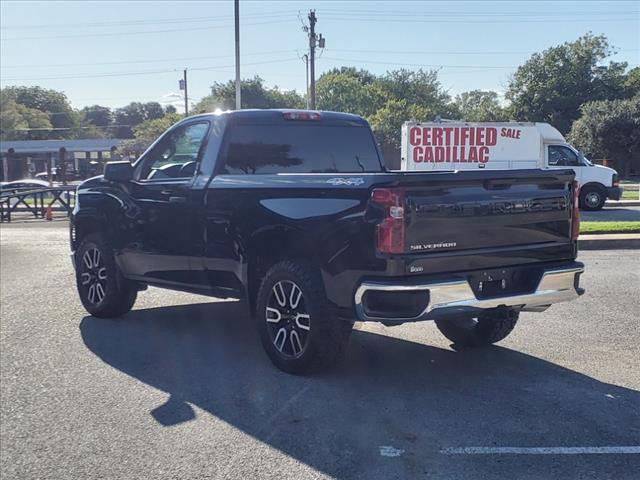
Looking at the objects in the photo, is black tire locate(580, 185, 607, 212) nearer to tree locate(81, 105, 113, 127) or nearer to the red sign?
the red sign

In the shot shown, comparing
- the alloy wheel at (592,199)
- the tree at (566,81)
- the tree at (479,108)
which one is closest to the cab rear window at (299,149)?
the alloy wheel at (592,199)

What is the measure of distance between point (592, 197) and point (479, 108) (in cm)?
6420

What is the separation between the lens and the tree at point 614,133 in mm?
47812

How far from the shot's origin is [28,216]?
2455 cm

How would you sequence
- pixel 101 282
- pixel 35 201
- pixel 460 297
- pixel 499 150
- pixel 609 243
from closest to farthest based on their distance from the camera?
pixel 460 297 → pixel 101 282 → pixel 609 243 → pixel 499 150 → pixel 35 201

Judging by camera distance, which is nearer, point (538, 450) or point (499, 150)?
point (538, 450)

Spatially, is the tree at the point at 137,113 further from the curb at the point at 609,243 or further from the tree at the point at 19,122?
the curb at the point at 609,243

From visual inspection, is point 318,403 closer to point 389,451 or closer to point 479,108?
point 389,451

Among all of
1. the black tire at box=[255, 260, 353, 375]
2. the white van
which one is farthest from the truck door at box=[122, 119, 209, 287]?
the white van

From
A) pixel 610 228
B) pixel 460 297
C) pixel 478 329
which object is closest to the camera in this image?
pixel 460 297

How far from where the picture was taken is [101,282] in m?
7.68

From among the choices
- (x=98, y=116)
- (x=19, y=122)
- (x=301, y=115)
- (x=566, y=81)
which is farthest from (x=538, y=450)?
(x=98, y=116)

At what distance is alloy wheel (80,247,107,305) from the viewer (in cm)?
762

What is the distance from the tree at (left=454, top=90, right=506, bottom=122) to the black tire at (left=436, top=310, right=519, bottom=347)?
66.4m
